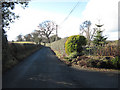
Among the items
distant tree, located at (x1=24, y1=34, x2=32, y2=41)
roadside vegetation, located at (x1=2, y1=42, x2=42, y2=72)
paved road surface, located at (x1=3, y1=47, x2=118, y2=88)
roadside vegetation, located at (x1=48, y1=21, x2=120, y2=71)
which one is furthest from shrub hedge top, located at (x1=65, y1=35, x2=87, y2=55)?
distant tree, located at (x1=24, y1=34, x2=32, y2=41)

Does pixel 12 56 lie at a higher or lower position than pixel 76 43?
lower

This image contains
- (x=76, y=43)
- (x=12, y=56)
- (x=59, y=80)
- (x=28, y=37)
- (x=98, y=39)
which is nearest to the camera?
(x=59, y=80)

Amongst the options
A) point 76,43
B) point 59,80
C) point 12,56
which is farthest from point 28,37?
point 59,80

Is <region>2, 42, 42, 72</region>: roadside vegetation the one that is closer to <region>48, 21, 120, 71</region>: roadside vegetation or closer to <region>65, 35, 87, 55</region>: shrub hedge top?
<region>48, 21, 120, 71</region>: roadside vegetation

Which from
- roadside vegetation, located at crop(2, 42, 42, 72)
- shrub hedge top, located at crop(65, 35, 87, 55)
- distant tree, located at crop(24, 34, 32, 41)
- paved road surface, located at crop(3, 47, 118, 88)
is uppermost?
distant tree, located at crop(24, 34, 32, 41)

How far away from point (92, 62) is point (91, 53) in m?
3.10

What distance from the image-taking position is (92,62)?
7.75 m

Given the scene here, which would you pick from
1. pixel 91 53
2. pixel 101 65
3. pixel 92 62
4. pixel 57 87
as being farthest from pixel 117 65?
pixel 57 87

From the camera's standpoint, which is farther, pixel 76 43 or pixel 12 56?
pixel 76 43

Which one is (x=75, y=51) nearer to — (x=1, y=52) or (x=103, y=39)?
(x=1, y=52)

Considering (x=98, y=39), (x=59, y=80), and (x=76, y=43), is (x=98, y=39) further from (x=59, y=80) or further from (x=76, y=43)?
(x=59, y=80)

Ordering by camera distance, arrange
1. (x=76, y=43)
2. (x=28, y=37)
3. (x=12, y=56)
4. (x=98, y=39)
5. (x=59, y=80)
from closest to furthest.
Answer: (x=59, y=80), (x=12, y=56), (x=76, y=43), (x=98, y=39), (x=28, y=37)

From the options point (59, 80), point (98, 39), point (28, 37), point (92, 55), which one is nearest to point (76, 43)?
point (92, 55)

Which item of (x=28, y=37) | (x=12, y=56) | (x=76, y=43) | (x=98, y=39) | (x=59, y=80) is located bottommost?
(x=59, y=80)
